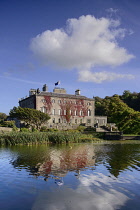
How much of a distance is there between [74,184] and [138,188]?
290 cm

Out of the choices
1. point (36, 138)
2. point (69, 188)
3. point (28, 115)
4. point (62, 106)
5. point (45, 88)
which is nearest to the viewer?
point (69, 188)

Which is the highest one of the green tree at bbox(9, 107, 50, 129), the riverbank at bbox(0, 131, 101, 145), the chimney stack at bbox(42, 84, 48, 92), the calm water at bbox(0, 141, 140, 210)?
the chimney stack at bbox(42, 84, 48, 92)

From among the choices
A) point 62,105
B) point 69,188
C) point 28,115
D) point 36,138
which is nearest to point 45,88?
point 62,105

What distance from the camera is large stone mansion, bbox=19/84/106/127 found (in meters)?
56.6

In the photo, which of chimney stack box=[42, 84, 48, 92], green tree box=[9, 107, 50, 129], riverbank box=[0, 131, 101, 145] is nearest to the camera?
riverbank box=[0, 131, 101, 145]

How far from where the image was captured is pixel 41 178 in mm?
11227

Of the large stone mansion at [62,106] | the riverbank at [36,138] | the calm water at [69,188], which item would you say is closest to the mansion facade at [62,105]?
the large stone mansion at [62,106]

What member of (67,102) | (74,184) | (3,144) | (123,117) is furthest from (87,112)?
(74,184)

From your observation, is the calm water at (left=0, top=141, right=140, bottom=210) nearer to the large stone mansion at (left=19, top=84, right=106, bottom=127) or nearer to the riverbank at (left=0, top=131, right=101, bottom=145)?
the riverbank at (left=0, top=131, right=101, bottom=145)

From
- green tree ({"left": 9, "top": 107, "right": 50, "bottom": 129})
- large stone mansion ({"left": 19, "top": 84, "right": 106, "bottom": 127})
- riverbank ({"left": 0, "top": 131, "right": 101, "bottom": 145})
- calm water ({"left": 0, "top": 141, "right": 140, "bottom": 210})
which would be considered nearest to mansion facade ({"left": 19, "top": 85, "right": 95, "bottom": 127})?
large stone mansion ({"left": 19, "top": 84, "right": 106, "bottom": 127})

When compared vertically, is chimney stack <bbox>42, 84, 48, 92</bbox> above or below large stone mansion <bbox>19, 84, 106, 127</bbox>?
above

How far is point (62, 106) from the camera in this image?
195 ft

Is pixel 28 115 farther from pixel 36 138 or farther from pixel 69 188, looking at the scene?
pixel 69 188

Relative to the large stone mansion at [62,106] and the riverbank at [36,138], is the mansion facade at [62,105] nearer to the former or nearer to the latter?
the large stone mansion at [62,106]
